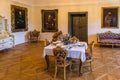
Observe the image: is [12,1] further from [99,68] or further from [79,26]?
[99,68]

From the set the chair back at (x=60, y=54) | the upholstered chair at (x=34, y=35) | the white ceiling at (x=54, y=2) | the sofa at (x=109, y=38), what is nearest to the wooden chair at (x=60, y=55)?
the chair back at (x=60, y=54)

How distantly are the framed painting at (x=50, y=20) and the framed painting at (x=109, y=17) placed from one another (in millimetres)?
3818

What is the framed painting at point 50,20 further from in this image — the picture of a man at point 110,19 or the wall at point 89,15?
the picture of a man at point 110,19

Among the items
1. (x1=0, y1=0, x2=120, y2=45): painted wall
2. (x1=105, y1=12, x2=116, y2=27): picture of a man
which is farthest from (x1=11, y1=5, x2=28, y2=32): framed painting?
(x1=105, y1=12, x2=116, y2=27): picture of a man

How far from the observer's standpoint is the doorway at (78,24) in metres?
12.8

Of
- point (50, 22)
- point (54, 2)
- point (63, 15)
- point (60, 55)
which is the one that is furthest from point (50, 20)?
point (60, 55)

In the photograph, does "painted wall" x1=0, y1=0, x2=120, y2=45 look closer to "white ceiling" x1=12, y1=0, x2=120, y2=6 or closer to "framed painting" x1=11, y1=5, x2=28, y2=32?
"white ceiling" x1=12, y1=0, x2=120, y2=6

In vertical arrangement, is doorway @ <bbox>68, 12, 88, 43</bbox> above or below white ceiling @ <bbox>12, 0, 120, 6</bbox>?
below

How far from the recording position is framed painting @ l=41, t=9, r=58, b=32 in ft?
43.2

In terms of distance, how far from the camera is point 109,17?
38.1 ft

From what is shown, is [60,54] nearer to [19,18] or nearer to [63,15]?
[19,18]

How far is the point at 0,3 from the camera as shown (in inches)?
375

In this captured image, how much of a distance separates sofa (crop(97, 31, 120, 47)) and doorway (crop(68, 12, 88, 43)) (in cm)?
164

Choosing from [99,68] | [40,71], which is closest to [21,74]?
[40,71]
